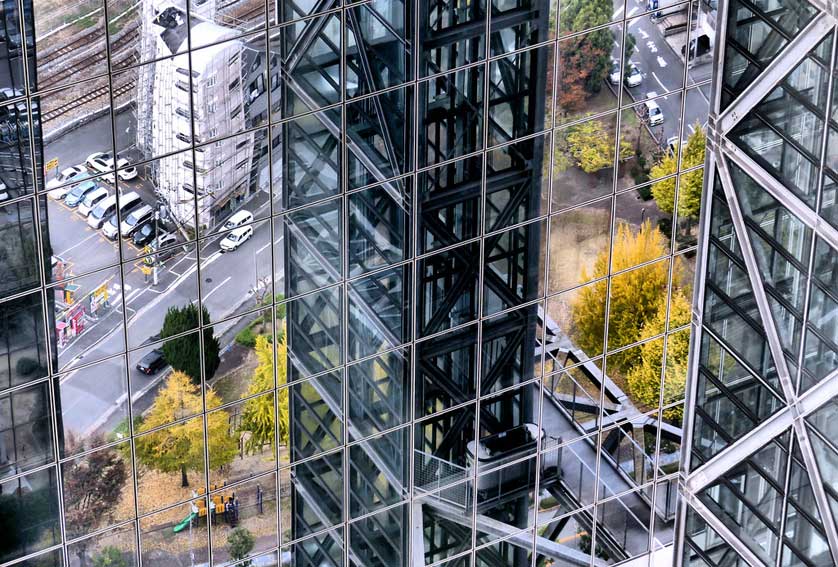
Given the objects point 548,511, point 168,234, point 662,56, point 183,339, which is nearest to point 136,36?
point 168,234

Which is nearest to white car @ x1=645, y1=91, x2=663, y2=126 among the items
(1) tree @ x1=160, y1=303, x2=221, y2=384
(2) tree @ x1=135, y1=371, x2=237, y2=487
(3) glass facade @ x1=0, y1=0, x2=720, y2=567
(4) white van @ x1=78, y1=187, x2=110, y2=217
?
(3) glass facade @ x1=0, y1=0, x2=720, y2=567

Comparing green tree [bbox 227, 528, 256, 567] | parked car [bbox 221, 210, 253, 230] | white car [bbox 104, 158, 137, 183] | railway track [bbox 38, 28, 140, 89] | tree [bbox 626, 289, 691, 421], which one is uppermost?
railway track [bbox 38, 28, 140, 89]

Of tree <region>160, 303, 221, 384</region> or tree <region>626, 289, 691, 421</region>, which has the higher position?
tree <region>160, 303, 221, 384</region>

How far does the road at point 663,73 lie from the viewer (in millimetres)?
33156

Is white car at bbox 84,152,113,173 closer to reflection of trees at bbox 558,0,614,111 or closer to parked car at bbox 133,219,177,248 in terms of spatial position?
parked car at bbox 133,219,177,248

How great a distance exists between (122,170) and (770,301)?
11594 mm

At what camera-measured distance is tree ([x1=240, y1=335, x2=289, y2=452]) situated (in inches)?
1243

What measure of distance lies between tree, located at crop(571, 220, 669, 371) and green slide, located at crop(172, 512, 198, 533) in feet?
29.0

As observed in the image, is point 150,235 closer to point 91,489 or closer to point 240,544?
point 91,489

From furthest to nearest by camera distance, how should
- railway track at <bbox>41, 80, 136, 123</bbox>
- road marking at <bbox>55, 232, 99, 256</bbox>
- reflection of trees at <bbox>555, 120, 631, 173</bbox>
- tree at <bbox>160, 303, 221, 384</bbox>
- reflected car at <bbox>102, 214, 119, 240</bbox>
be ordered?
reflection of trees at <bbox>555, 120, 631, 173</bbox> → tree at <bbox>160, 303, 221, 384</bbox> → reflected car at <bbox>102, 214, 119, 240</bbox> → road marking at <bbox>55, 232, 99, 256</bbox> → railway track at <bbox>41, 80, 136, 123</bbox>

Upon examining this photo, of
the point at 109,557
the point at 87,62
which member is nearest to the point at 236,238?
the point at 87,62

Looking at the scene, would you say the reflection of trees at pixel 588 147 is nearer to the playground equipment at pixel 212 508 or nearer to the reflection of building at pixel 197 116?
the reflection of building at pixel 197 116

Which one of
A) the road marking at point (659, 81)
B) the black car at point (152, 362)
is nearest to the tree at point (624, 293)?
the road marking at point (659, 81)

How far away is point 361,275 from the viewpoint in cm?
3222
